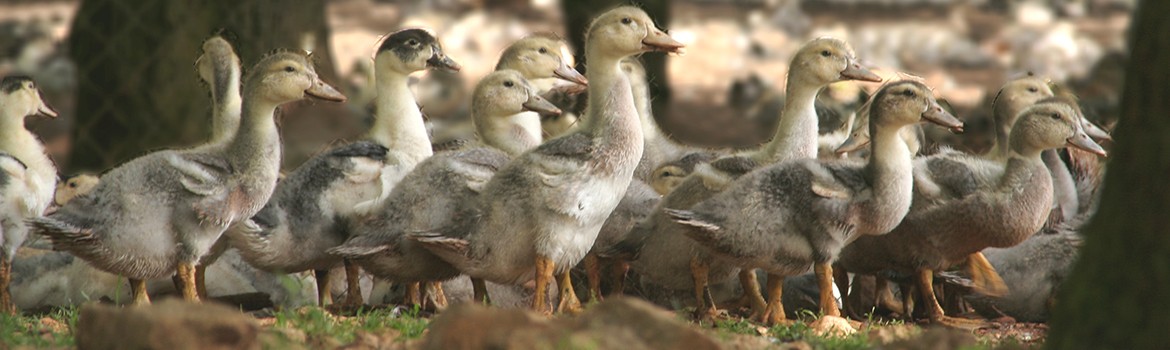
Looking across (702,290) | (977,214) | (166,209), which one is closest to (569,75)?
(702,290)

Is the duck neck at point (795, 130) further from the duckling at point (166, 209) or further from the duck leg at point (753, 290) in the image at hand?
the duckling at point (166, 209)

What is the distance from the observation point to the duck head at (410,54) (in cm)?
848

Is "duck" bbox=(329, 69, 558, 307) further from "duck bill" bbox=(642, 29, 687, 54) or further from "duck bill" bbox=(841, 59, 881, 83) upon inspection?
"duck bill" bbox=(841, 59, 881, 83)

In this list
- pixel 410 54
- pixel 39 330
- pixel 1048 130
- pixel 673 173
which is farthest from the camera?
pixel 673 173

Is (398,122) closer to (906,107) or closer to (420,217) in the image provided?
(420,217)

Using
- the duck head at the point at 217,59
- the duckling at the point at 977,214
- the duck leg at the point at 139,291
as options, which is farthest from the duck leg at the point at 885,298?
the duck leg at the point at 139,291

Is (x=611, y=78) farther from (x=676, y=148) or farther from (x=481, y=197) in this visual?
(x=676, y=148)

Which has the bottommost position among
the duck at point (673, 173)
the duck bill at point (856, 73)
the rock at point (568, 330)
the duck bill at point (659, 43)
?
the duck at point (673, 173)

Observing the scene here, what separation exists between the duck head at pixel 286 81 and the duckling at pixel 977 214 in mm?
2756

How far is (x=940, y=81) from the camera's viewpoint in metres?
20.0

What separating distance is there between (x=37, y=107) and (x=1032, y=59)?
51.0ft

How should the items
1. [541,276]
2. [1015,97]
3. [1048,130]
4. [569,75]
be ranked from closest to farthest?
[541,276], [1048,130], [569,75], [1015,97]

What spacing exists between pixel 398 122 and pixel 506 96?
1.88 ft

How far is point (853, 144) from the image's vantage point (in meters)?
9.05
